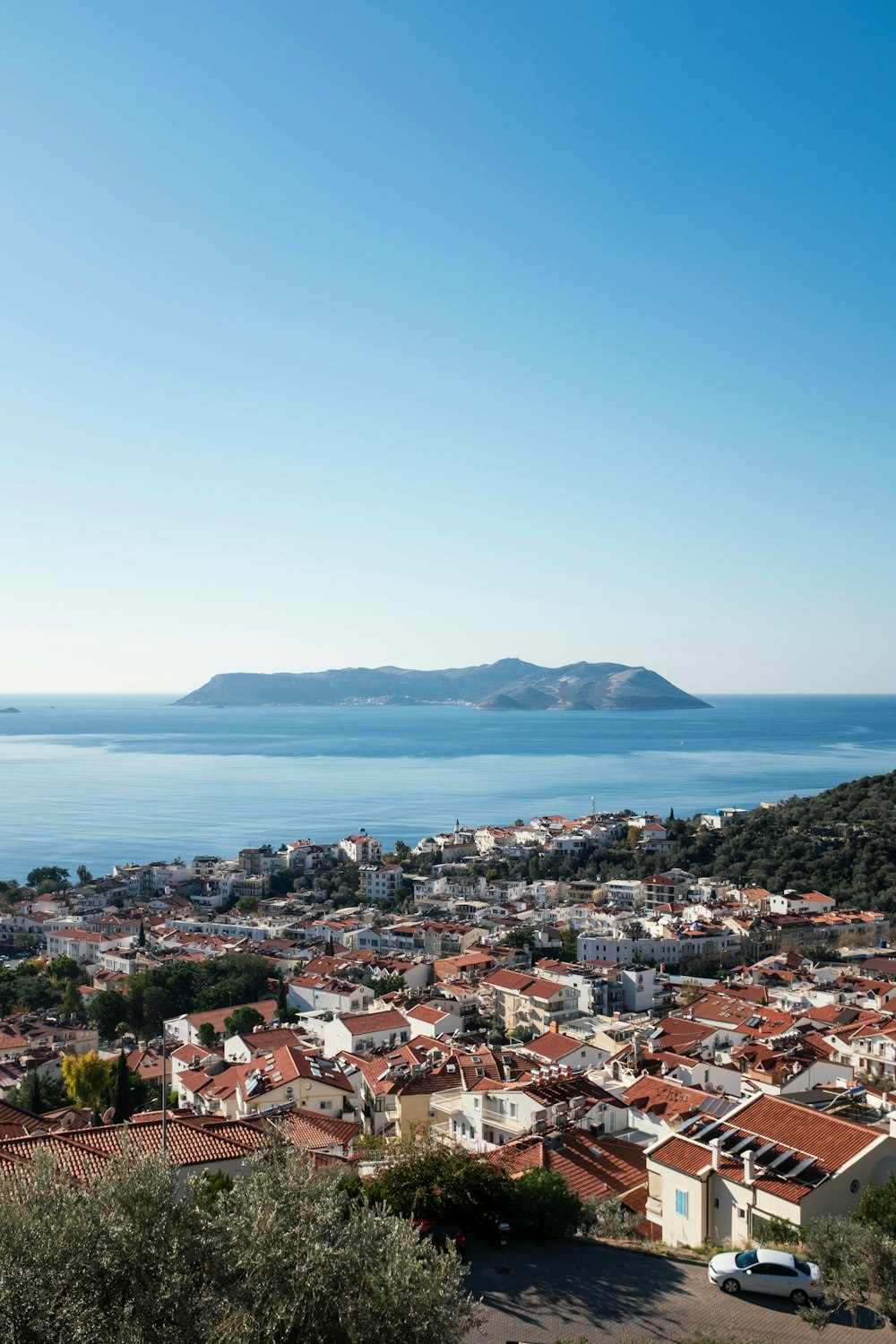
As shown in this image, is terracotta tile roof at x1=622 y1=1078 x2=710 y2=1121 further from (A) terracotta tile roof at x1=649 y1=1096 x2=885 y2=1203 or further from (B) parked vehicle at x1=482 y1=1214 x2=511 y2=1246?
(B) parked vehicle at x1=482 y1=1214 x2=511 y2=1246

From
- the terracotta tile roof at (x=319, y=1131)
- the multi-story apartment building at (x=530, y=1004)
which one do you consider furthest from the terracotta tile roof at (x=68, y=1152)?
the multi-story apartment building at (x=530, y=1004)

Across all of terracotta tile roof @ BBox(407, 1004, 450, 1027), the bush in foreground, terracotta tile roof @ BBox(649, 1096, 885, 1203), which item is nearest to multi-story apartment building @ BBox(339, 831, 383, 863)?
terracotta tile roof @ BBox(407, 1004, 450, 1027)

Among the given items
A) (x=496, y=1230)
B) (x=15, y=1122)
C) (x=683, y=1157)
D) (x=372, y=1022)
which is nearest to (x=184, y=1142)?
(x=496, y=1230)

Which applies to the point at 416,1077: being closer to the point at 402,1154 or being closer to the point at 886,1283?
the point at 402,1154

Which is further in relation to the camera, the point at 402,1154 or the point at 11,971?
the point at 11,971

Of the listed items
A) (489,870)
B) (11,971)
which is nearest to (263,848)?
(489,870)

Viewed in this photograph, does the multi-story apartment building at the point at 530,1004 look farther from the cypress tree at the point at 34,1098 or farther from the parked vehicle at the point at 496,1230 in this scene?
the parked vehicle at the point at 496,1230
